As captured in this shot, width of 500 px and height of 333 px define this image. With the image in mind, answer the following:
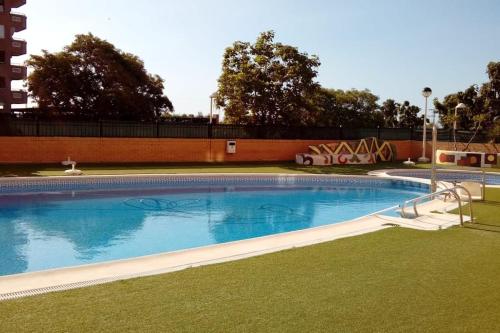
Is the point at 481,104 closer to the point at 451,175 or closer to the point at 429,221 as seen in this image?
the point at 451,175

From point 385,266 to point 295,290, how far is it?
60.8 inches

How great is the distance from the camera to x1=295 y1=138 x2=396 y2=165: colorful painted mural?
22641mm

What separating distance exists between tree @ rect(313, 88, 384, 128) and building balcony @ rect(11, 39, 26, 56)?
25240 millimetres

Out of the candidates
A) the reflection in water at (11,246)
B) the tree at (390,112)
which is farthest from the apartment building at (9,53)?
the tree at (390,112)

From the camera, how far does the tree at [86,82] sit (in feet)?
88.9

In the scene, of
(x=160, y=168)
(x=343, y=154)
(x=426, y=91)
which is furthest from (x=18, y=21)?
(x=426, y=91)

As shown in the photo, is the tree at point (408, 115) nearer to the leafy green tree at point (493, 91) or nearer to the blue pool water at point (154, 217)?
the leafy green tree at point (493, 91)

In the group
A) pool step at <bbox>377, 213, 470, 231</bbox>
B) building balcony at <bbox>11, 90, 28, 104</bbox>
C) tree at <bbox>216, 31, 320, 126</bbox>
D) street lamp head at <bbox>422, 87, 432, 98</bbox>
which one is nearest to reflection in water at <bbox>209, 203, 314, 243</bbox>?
pool step at <bbox>377, 213, 470, 231</bbox>

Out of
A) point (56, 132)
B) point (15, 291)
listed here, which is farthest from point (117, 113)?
point (15, 291)

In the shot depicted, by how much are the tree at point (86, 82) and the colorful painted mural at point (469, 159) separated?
21136 millimetres

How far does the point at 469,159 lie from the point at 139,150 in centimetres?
1464

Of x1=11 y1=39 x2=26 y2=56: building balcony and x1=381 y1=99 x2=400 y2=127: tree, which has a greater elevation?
x1=11 y1=39 x2=26 y2=56: building balcony

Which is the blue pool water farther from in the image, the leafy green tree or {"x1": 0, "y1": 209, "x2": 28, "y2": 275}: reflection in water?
the leafy green tree

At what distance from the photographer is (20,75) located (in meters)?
33.5
